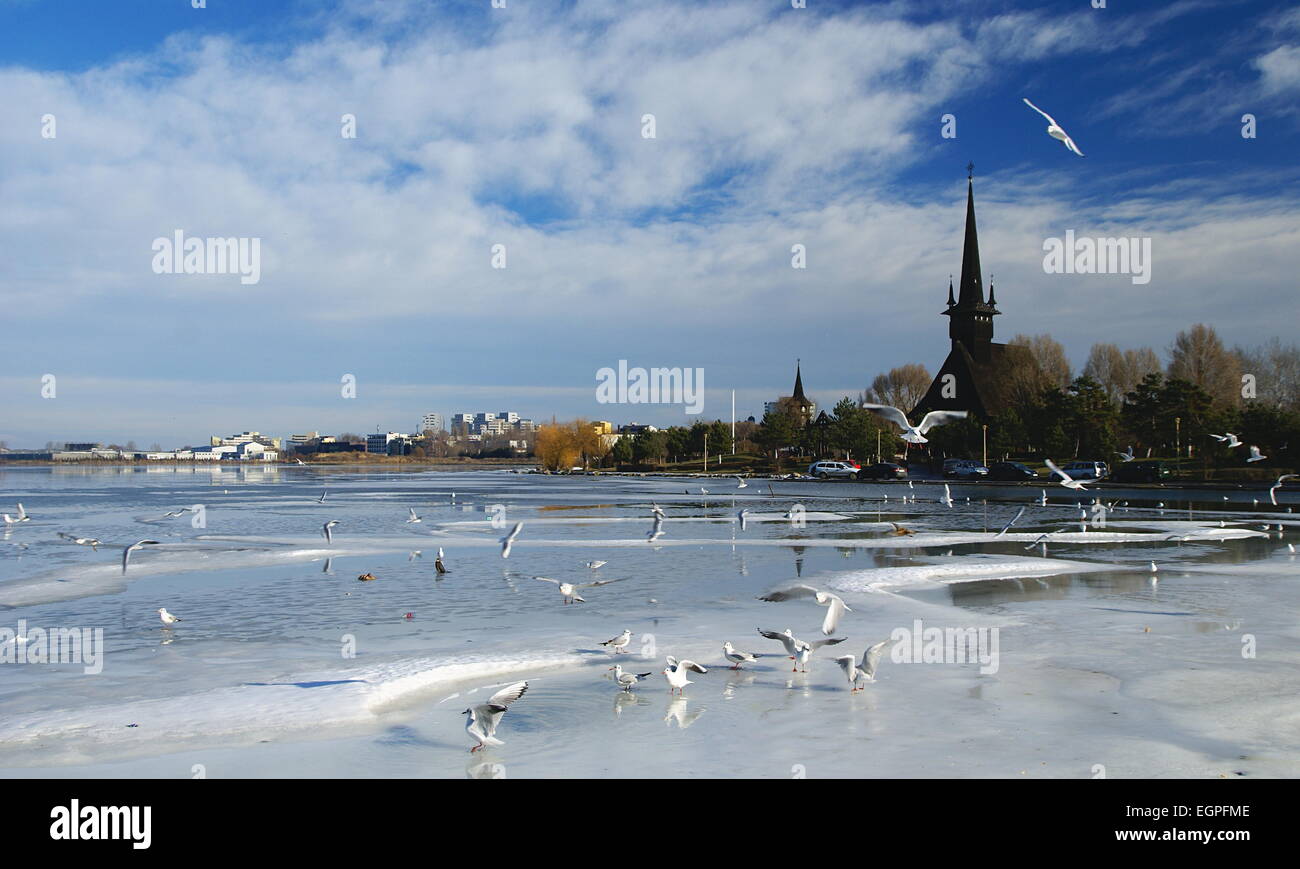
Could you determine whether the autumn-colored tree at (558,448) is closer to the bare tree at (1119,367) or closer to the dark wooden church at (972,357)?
the dark wooden church at (972,357)

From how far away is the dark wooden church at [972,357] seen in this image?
9612cm

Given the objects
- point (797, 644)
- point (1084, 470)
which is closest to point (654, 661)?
Result: point (797, 644)

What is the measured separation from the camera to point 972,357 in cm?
10388

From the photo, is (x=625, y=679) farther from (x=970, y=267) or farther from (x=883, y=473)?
(x=970, y=267)

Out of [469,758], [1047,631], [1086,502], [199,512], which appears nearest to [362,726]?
[469,758]

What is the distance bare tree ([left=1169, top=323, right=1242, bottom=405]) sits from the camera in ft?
279

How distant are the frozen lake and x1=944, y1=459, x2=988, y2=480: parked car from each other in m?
43.6

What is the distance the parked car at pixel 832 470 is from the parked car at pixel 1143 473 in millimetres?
22567

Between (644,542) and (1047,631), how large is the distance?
→ 49.9 ft

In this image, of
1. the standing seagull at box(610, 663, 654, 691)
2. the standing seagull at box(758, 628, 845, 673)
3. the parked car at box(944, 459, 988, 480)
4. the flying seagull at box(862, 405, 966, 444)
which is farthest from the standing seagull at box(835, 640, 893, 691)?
the parked car at box(944, 459, 988, 480)

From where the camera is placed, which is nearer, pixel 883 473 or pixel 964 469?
pixel 964 469

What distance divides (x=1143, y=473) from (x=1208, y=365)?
34.2m

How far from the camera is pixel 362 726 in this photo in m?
8.94
